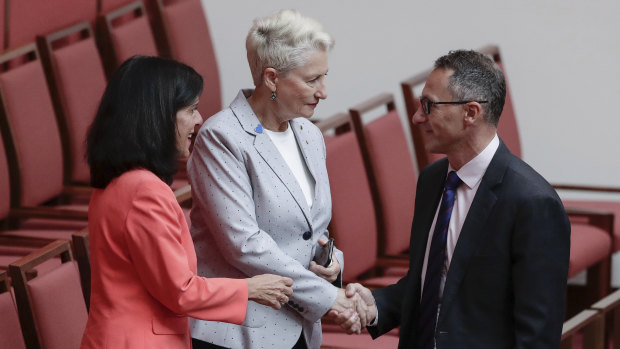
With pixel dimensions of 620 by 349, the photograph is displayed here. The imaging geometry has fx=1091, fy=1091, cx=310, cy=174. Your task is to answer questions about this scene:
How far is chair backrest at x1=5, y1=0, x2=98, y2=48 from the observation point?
3.14m

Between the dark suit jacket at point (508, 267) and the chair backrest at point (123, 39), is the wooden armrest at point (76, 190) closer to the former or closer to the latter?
the chair backrest at point (123, 39)

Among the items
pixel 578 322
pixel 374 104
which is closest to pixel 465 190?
pixel 578 322

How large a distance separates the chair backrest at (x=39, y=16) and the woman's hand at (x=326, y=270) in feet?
5.15

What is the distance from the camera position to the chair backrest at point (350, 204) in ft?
8.82

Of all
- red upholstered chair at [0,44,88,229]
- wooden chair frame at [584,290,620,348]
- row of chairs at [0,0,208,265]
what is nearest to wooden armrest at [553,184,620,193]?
wooden chair frame at [584,290,620,348]

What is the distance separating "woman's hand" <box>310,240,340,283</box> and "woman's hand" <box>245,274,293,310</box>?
0.14 metres

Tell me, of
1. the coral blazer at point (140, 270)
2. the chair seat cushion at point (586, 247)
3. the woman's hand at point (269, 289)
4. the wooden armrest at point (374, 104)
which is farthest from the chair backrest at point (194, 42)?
the coral blazer at point (140, 270)

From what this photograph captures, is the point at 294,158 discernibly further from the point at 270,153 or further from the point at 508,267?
the point at 508,267

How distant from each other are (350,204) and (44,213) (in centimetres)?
82

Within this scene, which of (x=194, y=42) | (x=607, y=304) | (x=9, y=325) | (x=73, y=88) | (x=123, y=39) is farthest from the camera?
(x=194, y=42)

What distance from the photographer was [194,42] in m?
3.66

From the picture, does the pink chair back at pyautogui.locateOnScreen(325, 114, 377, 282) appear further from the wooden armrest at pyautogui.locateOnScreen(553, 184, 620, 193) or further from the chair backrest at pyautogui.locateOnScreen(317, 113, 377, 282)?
the wooden armrest at pyautogui.locateOnScreen(553, 184, 620, 193)

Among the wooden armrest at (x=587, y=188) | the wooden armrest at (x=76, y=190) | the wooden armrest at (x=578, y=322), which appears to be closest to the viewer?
the wooden armrest at (x=578, y=322)

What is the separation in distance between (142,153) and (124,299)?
0.72 feet
